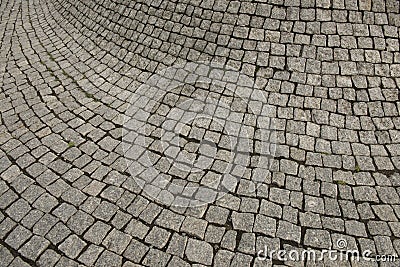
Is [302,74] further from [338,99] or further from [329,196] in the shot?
[329,196]

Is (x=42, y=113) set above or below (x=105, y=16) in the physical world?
below

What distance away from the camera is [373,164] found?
5.09m

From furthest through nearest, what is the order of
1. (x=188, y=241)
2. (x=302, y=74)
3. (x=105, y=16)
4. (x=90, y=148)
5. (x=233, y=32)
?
(x=105, y=16), (x=233, y=32), (x=302, y=74), (x=90, y=148), (x=188, y=241)

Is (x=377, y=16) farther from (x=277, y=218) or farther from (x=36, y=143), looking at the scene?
(x=36, y=143)

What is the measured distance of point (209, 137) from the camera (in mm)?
5586

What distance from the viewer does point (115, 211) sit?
475 centimetres

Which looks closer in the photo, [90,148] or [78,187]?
[78,187]

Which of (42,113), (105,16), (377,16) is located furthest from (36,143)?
(377,16)

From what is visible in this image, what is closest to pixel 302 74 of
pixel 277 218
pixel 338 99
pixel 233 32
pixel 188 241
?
A: pixel 338 99

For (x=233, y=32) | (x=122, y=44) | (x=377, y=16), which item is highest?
(x=377, y=16)

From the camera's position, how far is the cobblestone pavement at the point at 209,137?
4414 millimetres

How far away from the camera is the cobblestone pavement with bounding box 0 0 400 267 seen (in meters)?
4.41

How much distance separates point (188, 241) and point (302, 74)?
324cm

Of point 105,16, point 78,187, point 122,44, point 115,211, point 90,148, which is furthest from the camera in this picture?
point 105,16
